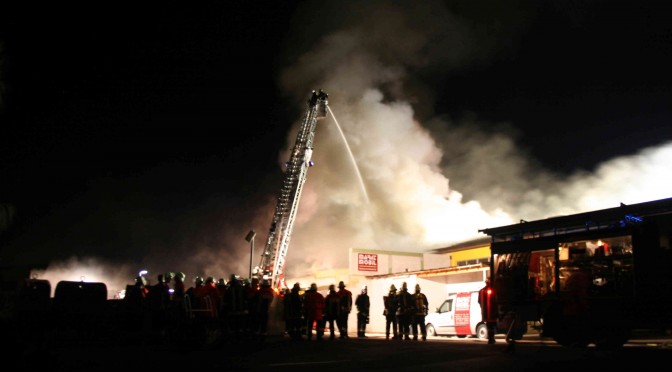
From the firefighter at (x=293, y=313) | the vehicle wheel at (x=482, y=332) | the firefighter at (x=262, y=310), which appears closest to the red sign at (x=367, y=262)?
the vehicle wheel at (x=482, y=332)

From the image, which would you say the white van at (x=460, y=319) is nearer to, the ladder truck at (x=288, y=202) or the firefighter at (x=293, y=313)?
the firefighter at (x=293, y=313)

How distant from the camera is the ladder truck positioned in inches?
1210

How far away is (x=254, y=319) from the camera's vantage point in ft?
46.5

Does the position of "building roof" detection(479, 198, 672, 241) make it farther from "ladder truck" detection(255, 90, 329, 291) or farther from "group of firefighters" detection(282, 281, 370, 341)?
"ladder truck" detection(255, 90, 329, 291)

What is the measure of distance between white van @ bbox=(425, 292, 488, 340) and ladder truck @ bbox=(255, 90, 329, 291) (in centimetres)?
1209

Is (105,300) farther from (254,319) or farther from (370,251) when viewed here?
(370,251)

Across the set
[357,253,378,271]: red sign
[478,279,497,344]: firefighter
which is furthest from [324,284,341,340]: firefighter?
[357,253,378,271]: red sign

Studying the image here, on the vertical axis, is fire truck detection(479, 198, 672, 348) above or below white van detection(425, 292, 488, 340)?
above

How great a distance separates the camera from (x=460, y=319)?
19078 millimetres

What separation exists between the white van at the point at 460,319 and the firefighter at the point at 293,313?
6.66 metres

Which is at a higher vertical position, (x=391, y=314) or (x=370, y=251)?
(x=370, y=251)

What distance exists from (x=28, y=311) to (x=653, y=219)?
1263 cm

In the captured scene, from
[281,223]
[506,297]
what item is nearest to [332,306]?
[506,297]

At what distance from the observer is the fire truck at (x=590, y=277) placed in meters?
10.7
